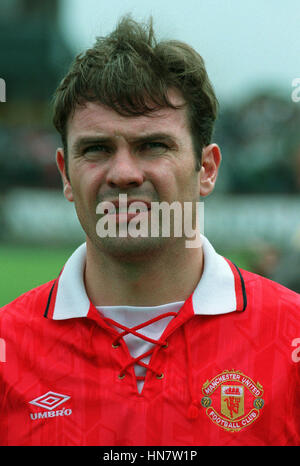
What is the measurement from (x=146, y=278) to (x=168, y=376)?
379 millimetres

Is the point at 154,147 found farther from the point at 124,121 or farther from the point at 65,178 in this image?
the point at 65,178

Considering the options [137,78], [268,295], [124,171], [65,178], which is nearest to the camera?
[124,171]

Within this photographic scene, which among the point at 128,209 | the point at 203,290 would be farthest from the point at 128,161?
the point at 203,290

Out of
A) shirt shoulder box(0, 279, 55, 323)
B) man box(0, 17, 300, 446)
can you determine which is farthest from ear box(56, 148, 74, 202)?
shirt shoulder box(0, 279, 55, 323)

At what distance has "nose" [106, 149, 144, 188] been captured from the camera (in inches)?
86.5

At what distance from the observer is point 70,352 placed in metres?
2.33

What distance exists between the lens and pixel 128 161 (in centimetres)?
223

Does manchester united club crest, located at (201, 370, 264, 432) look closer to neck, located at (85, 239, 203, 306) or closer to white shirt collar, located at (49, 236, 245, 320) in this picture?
white shirt collar, located at (49, 236, 245, 320)

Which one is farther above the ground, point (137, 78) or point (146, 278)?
point (137, 78)

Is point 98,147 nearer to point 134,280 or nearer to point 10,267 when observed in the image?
point 134,280

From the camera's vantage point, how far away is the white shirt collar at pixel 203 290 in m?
2.35

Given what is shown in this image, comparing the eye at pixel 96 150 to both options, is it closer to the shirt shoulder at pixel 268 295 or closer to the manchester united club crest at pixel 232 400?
the shirt shoulder at pixel 268 295

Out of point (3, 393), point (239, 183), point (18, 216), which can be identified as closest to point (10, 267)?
point (18, 216)

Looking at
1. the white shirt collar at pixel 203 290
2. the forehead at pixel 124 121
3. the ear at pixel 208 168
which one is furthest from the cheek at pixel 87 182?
the ear at pixel 208 168
